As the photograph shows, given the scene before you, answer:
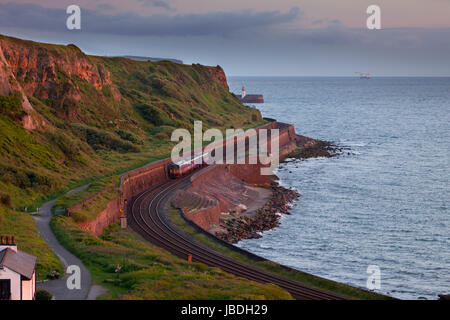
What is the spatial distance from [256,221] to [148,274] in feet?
97.9

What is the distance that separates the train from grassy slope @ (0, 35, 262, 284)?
386cm

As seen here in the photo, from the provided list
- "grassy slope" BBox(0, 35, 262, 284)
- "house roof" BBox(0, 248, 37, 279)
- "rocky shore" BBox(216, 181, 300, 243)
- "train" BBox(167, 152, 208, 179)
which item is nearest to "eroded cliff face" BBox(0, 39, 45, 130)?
"grassy slope" BBox(0, 35, 262, 284)

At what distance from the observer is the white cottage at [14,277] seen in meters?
22.4

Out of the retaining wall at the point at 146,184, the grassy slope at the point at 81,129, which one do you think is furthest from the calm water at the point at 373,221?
the grassy slope at the point at 81,129

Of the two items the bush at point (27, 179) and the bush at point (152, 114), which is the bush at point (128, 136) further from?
the bush at point (27, 179)

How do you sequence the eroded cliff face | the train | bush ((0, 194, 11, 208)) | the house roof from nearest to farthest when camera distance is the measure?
the house roof → bush ((0, 194, 11, 208)) → the eroded cliff face → the train

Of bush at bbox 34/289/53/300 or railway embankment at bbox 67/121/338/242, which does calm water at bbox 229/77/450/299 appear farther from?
bush at bbox 34/289/53/300

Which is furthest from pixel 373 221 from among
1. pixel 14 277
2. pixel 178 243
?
pixel 14 277

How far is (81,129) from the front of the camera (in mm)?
74875

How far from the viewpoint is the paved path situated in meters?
25.6

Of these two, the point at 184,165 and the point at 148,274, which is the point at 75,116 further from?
the point at 148,274

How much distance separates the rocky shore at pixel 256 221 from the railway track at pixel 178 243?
268 inches
